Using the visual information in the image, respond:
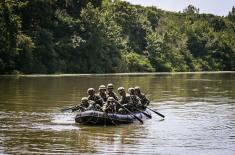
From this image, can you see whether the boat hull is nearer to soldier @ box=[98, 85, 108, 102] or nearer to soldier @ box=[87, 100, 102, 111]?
soldier @ box=[87, 100, 102, 111]

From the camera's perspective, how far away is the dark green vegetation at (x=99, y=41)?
71938mm

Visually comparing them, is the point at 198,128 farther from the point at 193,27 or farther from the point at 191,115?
the point at 193,27

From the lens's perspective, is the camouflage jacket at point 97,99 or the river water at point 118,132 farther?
Result: the camouflage jacket at point 97,99

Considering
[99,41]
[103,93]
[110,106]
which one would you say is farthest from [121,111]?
[99,41]

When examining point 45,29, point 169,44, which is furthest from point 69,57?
point 169,44

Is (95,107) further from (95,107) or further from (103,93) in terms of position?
(103,93)

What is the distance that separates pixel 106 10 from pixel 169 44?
23292mm

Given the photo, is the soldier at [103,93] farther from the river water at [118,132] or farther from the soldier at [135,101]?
the river water at [118,132]

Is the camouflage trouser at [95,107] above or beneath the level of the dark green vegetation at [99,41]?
beneath

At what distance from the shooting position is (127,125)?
24.1 metres

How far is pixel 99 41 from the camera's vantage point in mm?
86188

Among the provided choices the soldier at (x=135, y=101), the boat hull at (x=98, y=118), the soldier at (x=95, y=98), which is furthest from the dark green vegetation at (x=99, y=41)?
the boat hull at (x=98, y=118)

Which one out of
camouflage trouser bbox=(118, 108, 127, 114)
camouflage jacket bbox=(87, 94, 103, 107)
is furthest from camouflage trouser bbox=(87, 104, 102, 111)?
camouflage trouser bbox=(118, 108, 127, 114)

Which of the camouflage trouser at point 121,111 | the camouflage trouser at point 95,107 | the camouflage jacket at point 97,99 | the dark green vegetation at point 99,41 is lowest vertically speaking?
the camouflage trouser at point 121,111
